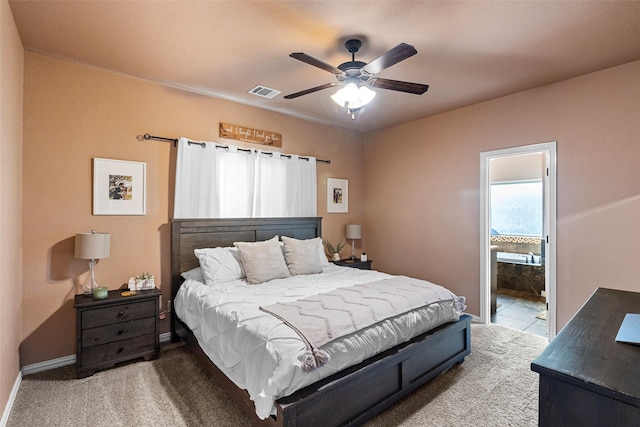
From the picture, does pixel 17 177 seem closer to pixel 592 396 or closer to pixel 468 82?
pixel 592 396

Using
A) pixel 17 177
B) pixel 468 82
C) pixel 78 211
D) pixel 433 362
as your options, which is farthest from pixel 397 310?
pixel 17 177

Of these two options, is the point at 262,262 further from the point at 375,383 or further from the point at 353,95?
the point at 353,95

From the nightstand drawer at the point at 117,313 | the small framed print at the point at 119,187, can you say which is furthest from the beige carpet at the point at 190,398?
the small framed print at the point at 119,187

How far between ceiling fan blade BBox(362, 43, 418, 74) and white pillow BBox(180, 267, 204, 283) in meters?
2.59

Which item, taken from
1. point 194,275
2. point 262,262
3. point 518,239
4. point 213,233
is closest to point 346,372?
point 262,262

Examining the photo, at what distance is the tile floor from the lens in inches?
153

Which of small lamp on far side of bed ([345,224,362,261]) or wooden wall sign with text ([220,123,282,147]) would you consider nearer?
wooden wall sign with text ([220,123,282,147])

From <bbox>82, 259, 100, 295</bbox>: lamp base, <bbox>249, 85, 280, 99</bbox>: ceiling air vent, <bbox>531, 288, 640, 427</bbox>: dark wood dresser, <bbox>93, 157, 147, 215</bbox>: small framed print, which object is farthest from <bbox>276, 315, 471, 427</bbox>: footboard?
<bbox>249, 85, 280, 99</bbox>: ceiling air vent

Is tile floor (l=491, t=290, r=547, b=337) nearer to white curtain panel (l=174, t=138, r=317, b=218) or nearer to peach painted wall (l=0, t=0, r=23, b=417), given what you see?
white curtain panel (l=174, t=138, r=317, b=218)

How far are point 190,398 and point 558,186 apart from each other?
13.4ft

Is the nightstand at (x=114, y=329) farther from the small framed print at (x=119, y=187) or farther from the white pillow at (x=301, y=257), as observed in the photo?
the white pillow at (x=301, y=257)

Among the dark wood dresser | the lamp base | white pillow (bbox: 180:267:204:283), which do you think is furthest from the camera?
white pillow (bbox: 180:267:204:283)

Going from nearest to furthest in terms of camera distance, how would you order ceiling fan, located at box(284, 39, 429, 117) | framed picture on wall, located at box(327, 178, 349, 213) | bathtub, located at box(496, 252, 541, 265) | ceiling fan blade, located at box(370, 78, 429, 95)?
ceiling fan, located at box(284, 39, 429, 117) → ceiling fan blade, located at box(370, 78, 429, 95) → framed picture on wall, located at box(327, 178, 349, 213) → bathtub, located at box(496, 252, 541, 265)

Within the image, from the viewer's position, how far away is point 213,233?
12.1 feet
